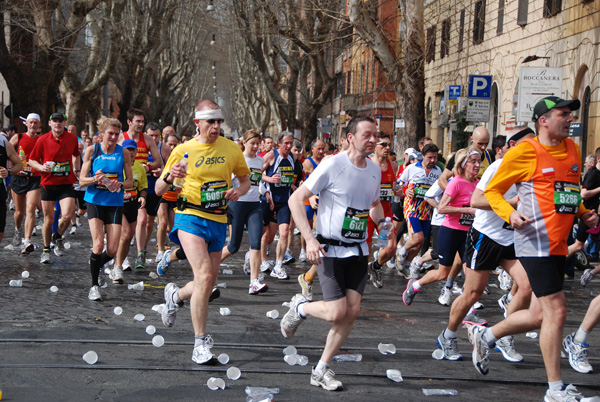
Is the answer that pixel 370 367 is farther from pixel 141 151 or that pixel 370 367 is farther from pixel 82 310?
pixel 141 151

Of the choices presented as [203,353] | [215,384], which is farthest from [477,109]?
[215,384]

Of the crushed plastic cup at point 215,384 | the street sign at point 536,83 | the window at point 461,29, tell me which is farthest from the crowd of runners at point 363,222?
the window at point 461,29

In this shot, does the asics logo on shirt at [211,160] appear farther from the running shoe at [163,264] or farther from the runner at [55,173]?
the runner at [55,173]

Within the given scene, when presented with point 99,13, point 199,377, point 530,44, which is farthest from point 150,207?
point 99,13

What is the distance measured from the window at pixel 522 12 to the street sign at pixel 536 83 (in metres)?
7.90

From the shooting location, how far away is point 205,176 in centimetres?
635

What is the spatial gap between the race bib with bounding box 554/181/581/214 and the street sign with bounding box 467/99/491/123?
12.5 metres

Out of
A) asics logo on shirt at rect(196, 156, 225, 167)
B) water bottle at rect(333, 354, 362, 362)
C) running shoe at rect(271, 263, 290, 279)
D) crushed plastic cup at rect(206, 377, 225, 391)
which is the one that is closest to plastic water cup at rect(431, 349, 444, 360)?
water bottle at rect(333, 354, 362, 362)

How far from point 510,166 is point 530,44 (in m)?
18.8

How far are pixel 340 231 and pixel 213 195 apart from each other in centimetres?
131

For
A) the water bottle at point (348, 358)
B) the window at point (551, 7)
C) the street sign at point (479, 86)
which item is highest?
the window at point (551, 7)

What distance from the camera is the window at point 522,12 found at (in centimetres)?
2319

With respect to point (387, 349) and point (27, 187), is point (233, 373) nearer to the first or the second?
point (387, 349)

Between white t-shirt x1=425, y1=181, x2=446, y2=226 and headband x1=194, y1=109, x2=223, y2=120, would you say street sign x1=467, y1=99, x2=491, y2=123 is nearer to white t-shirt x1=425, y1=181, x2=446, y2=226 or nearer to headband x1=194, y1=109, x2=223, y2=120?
white t-shirt x1=425, y1=181, x2=446, y2=226
